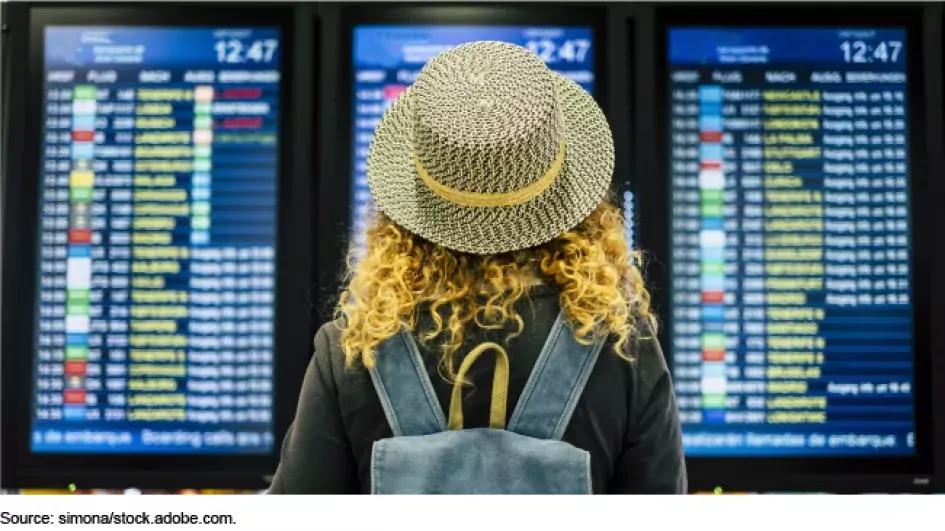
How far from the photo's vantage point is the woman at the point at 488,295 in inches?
55.0

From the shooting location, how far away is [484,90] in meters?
1.41

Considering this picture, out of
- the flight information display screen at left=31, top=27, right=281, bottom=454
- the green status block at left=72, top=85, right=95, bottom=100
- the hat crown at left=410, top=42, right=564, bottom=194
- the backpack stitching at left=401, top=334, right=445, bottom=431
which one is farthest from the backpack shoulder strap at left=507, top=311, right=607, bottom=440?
the green status block at left=72, top=85, right=95, bottom=100

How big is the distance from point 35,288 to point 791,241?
219 cm

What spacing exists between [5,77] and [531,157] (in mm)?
2056

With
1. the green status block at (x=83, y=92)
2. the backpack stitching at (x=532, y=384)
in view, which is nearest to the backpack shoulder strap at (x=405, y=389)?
the backpack stitching at (x=532, y=384)

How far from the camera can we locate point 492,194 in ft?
4.68

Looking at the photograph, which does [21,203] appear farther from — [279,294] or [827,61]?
[827,61]

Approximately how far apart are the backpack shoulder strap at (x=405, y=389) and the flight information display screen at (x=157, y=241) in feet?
4.61

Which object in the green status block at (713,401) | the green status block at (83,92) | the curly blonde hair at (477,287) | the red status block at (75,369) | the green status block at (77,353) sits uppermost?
the green status block at (83,92)

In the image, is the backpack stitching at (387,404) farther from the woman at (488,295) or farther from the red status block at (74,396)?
the red status block at (74,396)

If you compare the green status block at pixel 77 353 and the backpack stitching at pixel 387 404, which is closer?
the backpack stitching at pixel 387 404

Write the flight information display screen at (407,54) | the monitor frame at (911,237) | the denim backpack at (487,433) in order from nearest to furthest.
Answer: the denim backpack at (487,433) → the monitor frame at (911,237) → the flight information display screen at (407,54)

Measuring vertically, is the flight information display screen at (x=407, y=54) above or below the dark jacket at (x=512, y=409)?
above

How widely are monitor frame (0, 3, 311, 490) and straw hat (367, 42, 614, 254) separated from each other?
1.26m
